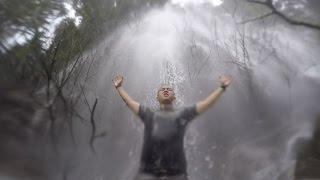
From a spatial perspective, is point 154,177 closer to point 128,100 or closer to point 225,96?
point 128,100

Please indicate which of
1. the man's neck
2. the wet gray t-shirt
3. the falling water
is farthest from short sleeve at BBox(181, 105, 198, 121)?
the falling water

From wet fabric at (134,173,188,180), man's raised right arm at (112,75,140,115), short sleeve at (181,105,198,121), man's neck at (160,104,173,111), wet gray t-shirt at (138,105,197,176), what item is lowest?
wet fabric at (134,173,188,180)

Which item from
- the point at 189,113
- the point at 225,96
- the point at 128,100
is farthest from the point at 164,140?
the point at 225,96

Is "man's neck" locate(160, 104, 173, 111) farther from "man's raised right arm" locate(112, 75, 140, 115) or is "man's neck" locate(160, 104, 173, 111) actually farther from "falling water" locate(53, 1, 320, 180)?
"falling water" locate(53, 1, 320, 180)

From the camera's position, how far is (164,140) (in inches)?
126

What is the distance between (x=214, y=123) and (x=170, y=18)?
2.45 m

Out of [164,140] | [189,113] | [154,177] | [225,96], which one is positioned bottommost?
[154,177]

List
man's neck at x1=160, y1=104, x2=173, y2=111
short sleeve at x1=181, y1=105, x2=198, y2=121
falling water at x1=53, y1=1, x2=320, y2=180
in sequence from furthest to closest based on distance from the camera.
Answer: falling water at x1=53, y1=1, x2=320, y2=180 < man's neck at x1=160, y1=104, x2=173, y2=111 < short sleeve at x1=181, y1=105, x2=198, y2=121

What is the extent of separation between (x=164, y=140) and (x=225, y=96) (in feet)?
20.1

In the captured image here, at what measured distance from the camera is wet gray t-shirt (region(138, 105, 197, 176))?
124 inches

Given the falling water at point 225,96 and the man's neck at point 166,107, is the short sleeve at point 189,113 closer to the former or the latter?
the man's neck at point 166,107

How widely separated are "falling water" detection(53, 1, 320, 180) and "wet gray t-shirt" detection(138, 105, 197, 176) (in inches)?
192

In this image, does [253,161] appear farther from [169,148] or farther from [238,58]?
[169,148]

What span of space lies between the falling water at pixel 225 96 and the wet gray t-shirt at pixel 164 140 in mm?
4889
